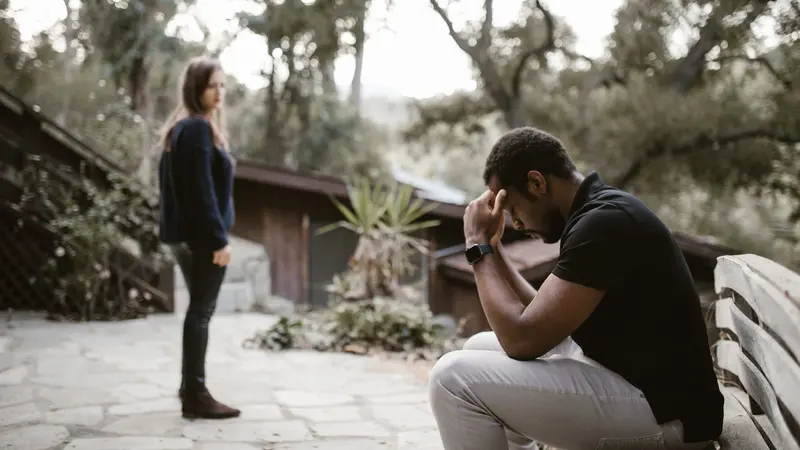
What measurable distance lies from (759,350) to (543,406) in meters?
0.61

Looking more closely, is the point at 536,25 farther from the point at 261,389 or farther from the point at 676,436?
the point at 676,436

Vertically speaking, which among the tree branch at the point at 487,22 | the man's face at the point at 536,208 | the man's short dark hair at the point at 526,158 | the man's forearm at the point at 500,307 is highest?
the tree branch at the point at 487,22

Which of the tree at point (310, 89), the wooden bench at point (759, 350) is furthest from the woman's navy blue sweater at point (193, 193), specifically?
the tree at point (310, 89)

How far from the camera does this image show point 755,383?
2.09 metres

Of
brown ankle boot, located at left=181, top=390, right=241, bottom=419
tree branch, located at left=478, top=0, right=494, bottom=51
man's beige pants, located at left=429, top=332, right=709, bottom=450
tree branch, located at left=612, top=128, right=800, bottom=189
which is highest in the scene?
tree branch, located at left=478, top=0, right=494, bottom=51

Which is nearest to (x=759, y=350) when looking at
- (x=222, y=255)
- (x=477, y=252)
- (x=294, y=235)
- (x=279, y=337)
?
(x=477, y=252)

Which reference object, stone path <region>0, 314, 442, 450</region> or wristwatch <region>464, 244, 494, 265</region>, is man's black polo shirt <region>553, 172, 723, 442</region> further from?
stone path <region>0, 314, 442, 450</region>

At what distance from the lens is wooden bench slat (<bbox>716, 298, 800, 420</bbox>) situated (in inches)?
63.5

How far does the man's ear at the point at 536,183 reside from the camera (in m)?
2.20

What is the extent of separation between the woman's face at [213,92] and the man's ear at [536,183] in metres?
1.96

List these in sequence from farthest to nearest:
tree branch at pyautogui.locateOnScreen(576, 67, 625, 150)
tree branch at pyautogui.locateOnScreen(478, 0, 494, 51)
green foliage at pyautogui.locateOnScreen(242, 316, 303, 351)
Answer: tree branch at pyautogui.locateOnScreen(478, 0, 494, 51), tree branch at pyautogui.locateOnScreen(576, 67, 625, 150), green foliage at pyautogui.locateOnScreen(242, 316, 303, 351)

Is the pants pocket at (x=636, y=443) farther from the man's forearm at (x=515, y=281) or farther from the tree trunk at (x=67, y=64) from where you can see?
the tree trunk at (x=67, y=64)

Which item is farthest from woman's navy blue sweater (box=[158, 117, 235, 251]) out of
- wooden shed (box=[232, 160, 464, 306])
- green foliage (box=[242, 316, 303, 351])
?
wooden shed (box=[232, 160, 464, 306])

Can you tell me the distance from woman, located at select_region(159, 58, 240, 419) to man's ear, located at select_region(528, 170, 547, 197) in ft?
5.83
